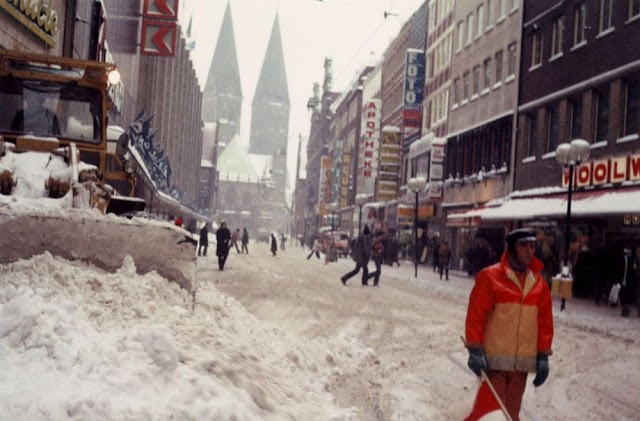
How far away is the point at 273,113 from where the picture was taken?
591ft

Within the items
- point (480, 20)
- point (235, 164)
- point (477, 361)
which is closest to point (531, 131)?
point (480, 20)

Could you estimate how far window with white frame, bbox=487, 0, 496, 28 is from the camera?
3716 centimetres

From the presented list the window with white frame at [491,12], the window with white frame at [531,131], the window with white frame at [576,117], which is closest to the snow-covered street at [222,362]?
the window with white frame at [576,117]

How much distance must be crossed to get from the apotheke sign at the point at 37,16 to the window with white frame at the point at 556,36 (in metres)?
16.9

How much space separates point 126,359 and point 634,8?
21262 mm

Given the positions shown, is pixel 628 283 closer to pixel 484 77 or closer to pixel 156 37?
pixel 156 37

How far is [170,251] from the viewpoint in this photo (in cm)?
909

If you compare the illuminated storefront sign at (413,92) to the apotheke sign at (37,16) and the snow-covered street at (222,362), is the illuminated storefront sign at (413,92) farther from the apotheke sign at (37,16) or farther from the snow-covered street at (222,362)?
the snow-covered street at (222,362)

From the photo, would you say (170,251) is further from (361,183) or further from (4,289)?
(361,183)

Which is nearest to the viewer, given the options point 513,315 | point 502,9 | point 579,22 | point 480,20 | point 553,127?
point 513,315

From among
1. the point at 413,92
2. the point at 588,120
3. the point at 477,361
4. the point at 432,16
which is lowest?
the point at 477,361

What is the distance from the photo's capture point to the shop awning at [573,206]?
2077 centimetres

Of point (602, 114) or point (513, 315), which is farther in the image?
point (602, 114)

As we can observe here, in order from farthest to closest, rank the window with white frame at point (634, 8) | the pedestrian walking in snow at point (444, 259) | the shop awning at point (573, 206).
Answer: the pedestrian walking in snow at point (444, 259) < the window with white frame at point (634, 8) < the shop awning at point (573, 206)
